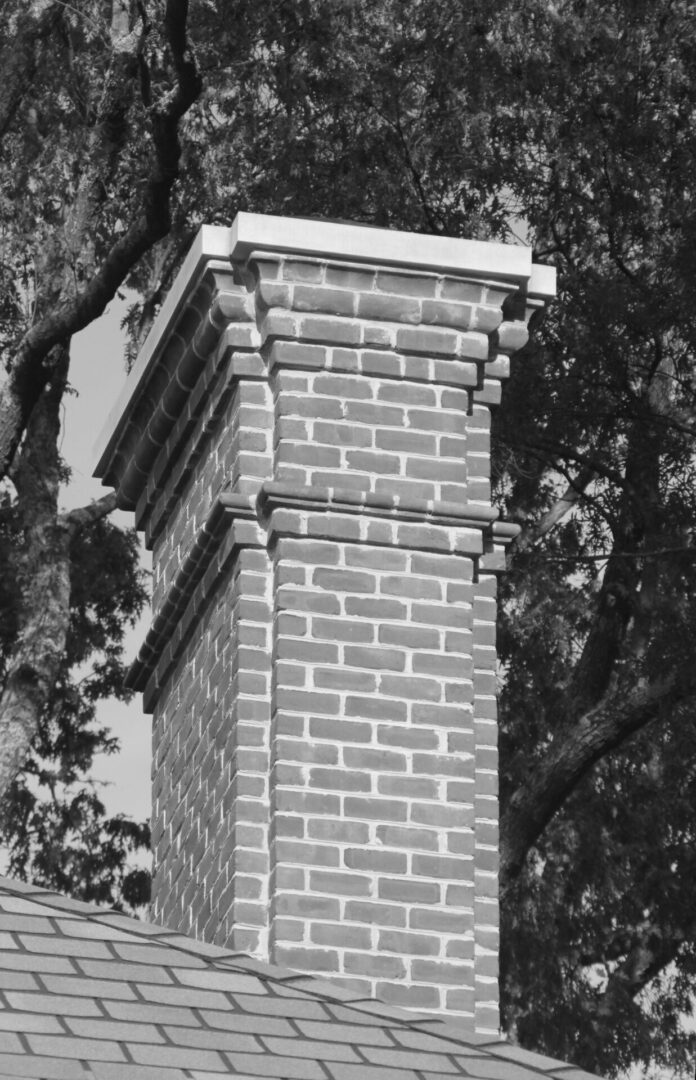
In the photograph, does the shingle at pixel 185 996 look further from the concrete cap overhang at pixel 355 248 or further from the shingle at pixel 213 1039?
the concrete cap overhang at pixel 355 248

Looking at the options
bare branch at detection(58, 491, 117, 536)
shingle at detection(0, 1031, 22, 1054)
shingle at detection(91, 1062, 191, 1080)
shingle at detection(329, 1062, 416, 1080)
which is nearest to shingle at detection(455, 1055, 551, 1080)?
shingle at detection(329, 1062, 416, 1080)

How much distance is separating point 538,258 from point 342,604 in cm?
1002

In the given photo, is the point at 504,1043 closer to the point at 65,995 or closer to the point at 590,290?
the point at 65,995

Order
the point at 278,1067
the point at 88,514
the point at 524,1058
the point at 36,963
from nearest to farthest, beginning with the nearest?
the point at 278,1067
the point at 36,963
the point at 524,1058
the point at 88,514

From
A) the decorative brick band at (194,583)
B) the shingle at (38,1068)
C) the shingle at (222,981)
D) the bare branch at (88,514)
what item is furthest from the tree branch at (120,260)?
the shingle at (38,1068)

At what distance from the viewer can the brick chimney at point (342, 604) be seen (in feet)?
18.6

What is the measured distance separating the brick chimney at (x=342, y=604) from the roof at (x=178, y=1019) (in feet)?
1.47

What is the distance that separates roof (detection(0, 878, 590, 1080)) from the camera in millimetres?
4570

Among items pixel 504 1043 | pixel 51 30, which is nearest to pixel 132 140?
pixel 51 30

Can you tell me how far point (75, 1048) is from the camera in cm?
453

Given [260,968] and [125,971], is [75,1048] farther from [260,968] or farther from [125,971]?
[260,968]

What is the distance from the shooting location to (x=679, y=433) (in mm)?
15320

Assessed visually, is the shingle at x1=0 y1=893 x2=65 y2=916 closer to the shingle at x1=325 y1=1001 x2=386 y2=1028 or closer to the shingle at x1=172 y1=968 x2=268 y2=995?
the shingle at x1=172 y1=968 x2=268 y2=995

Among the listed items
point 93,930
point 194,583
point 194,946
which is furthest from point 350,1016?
point 194,583
